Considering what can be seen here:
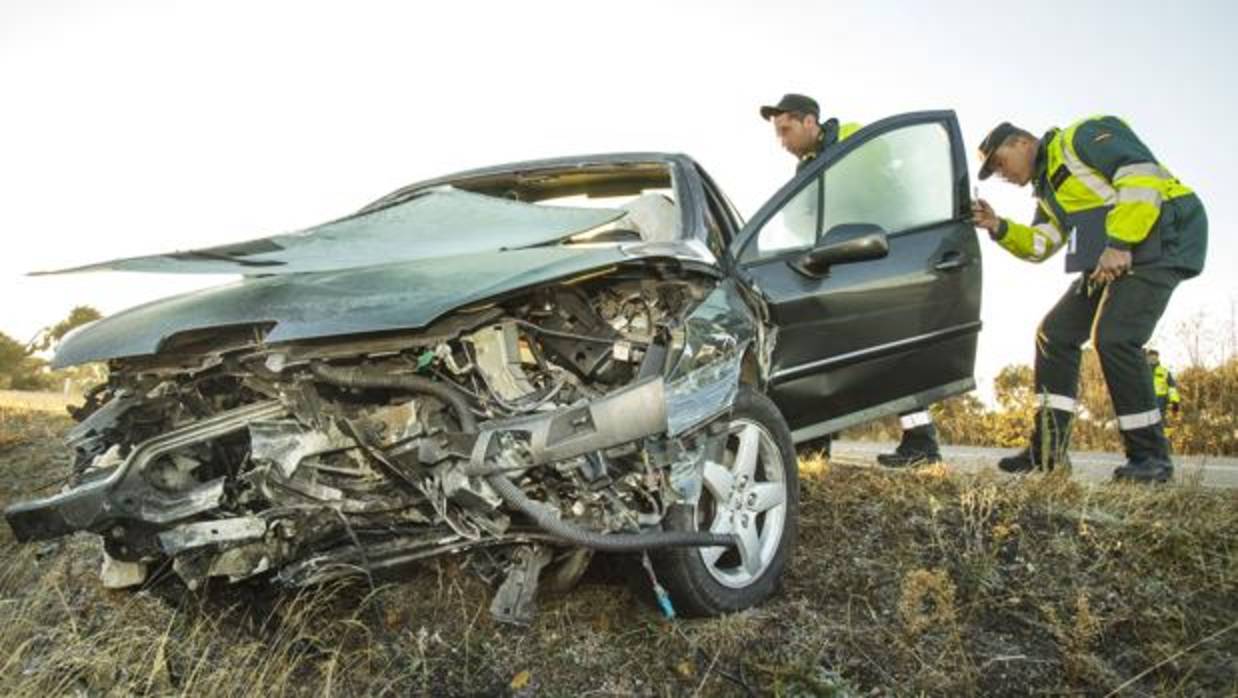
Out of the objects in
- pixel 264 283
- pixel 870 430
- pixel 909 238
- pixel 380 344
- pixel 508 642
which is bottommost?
pixel 870 430

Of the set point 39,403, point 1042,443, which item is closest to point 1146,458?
point 1042,443

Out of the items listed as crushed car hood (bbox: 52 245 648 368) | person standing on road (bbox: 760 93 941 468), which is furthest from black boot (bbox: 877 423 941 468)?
crushed car hood (bbox: 52 245 648 368)

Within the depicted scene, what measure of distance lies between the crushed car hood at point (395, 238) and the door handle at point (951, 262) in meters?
1.72

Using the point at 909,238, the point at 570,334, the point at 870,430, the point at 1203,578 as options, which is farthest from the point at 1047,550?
the point at 870,430

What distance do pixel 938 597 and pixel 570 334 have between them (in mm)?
1401

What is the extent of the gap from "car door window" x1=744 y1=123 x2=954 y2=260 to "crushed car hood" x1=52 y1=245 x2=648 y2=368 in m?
1.15

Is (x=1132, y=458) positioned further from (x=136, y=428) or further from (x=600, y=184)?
(x=136, y=428)

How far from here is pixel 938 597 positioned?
2750mm

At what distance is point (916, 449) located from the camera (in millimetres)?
4617

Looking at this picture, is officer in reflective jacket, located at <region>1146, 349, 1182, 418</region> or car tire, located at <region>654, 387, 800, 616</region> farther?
officer in reflective jacket, located at <region>1146, 349, 1182, 418</region>

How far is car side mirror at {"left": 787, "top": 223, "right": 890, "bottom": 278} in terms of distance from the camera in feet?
10.4

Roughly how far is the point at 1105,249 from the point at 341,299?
3526 millimetres

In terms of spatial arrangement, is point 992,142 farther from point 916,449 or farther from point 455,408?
point 455,408

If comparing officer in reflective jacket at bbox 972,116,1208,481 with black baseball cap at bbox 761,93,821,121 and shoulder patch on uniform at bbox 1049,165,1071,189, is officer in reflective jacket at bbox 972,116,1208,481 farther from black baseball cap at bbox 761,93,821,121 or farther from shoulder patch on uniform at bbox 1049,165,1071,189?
black baseball cap at bbox 761,93,821,121
